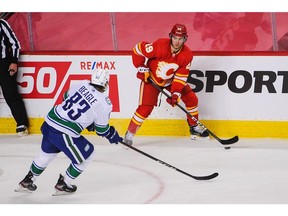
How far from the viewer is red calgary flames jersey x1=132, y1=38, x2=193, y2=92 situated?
6.91 m

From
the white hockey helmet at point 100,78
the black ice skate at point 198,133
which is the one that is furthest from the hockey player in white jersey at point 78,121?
the black ice skate at point 198,133

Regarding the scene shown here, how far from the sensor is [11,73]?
7.41 metres

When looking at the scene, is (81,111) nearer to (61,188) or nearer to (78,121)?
(78,121)

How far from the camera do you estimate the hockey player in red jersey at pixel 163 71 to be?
6910 millimetres

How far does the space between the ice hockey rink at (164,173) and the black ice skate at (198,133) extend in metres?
0.06

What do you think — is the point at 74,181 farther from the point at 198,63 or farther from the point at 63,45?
the point at 63,45

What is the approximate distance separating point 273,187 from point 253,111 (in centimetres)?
159

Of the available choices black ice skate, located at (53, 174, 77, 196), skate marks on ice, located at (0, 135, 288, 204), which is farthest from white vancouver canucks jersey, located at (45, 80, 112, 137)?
skate marks on ice, located at (0, 135, 288, 204)

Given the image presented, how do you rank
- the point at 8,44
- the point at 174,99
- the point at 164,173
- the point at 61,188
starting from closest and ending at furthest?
the point at 61,188
the point at 164,173
the point at 174,99
the point at 8,44

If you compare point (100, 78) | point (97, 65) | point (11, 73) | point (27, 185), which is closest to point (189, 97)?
point (97, 65)

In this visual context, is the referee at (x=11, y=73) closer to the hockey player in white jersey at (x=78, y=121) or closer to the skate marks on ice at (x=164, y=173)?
the skate marks on ice at (x=164, y=173)

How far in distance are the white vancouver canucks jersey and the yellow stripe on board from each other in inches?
79.6

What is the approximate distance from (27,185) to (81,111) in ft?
2.11

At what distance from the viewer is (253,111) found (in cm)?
730
